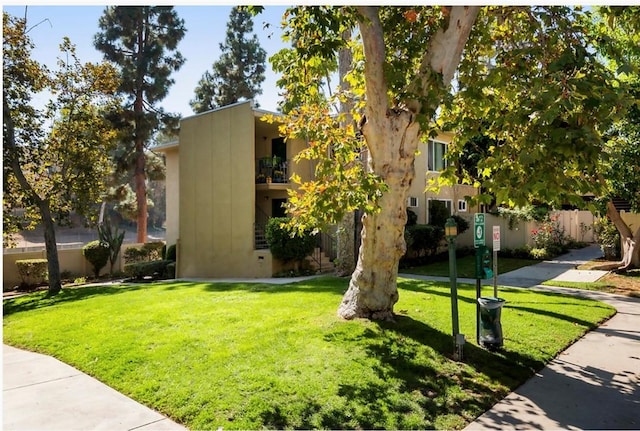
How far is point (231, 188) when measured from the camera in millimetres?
16578

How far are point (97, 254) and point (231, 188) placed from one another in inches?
350

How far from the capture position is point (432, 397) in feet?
15.1

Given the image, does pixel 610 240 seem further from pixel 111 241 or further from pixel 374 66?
pixel 111 241

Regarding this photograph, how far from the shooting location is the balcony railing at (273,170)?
17.5 metres

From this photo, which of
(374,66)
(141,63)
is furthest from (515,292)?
(141,63)

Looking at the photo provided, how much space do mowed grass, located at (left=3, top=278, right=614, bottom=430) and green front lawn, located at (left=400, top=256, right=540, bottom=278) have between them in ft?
16.7

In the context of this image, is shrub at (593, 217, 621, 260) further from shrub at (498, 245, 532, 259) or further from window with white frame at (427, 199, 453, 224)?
window with white frame at (427, 199, 453, 224)

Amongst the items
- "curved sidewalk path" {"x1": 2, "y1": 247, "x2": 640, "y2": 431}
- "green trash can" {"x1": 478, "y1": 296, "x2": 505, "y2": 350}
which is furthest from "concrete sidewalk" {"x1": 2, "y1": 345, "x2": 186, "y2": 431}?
"green trash can" {"x1": 478, "y1": 296, "x2": 505, "y2": 350}

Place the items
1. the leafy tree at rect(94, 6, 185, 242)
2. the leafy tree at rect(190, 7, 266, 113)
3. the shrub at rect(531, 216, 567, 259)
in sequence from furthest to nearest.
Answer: the leafy tree at rect(190, 7, 266, 113)
the leafy tree at rect(94, 6, 185, 242)
the shrub at rect(531, 216, 567, 259)

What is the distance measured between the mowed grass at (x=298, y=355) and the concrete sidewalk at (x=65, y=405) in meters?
0.18

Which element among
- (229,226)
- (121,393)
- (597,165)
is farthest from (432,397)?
(229,226)

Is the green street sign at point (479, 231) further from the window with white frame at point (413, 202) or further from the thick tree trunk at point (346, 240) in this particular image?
the window with white frame at point (413, 202)

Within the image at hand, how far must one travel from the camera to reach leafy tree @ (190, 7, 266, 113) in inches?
1337

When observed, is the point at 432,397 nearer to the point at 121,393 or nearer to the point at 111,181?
the point at 121,393
